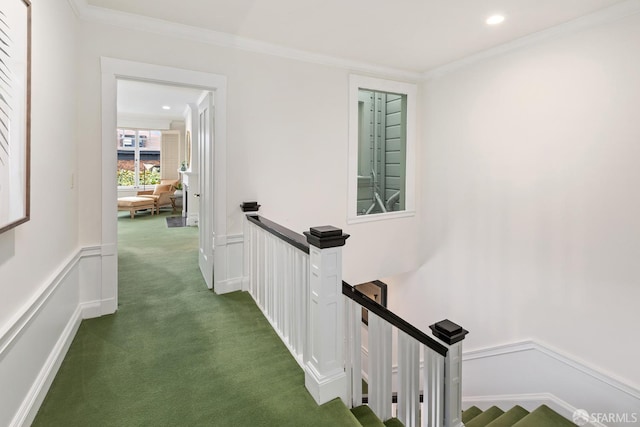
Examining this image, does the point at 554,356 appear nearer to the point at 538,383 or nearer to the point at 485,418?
the point at 538,383

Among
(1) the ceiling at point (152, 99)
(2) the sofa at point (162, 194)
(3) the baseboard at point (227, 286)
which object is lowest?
(3) the baseboard at point (227, 286)

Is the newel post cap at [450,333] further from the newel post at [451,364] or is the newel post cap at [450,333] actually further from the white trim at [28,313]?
the white trim at [28,313]

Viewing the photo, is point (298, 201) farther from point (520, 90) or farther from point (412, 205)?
point (520, 90)

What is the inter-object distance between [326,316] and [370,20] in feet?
8.06

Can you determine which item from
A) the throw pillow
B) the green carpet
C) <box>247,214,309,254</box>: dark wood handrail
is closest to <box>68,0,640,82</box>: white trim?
<box>247,214,309,254</box>: dark wood handrail

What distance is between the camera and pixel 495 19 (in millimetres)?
2828

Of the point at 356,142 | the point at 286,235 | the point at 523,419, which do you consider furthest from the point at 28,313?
the point at 523,419

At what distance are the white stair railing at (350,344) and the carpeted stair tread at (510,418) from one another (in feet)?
3.46

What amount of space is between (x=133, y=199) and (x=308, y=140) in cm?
613

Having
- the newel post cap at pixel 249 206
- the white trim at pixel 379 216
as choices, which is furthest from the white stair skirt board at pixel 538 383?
the newel post cap at pixel 249 206

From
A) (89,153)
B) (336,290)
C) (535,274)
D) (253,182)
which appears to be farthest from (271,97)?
(535,274)

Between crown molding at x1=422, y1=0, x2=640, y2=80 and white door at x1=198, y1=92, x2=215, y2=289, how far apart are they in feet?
9.32

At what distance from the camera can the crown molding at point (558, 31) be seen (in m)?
2.57

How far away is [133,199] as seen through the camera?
7945 millimetres
